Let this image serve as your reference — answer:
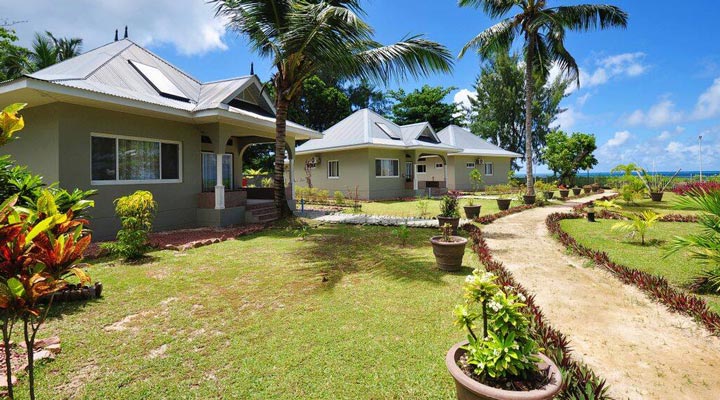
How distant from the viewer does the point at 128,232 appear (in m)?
6.69

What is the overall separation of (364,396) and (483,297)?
Answer: 1.18m

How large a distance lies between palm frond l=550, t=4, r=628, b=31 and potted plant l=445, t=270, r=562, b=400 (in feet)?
57.9

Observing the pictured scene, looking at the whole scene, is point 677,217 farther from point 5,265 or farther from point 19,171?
point 19,171

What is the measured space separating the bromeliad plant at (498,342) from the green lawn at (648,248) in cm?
382

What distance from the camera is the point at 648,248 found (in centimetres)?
766

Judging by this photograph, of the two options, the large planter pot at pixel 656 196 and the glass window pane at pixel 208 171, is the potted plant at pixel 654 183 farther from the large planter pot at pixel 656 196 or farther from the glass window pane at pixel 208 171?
the glass window pane at pixel 208 171

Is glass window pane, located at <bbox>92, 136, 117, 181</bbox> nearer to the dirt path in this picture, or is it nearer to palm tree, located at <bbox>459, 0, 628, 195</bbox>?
the dirt path

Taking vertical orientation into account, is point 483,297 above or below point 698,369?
above

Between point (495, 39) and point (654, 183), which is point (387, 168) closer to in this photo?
point (495, 39)

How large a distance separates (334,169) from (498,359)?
68.1ft

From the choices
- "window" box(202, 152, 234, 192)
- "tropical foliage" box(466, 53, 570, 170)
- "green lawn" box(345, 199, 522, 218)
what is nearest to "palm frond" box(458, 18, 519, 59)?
"green lawn" box(345, 199, 522, 218)

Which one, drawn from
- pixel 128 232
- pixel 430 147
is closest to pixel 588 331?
pixel 128 232

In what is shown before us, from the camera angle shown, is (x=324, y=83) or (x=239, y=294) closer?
(x=239, y=294)

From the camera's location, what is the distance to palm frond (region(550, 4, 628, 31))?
15094mm
